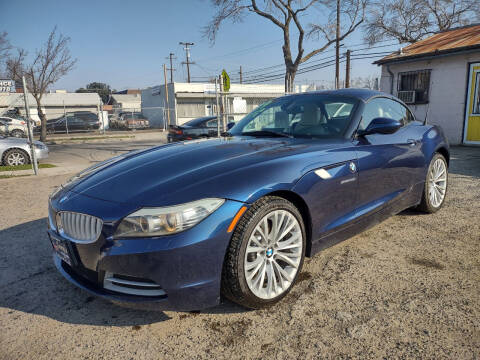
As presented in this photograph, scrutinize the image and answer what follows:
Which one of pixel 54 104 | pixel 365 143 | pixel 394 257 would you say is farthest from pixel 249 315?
pixel 54 104

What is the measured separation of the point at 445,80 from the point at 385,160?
10.9 m

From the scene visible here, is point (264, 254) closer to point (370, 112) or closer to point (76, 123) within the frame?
point (370, 112)

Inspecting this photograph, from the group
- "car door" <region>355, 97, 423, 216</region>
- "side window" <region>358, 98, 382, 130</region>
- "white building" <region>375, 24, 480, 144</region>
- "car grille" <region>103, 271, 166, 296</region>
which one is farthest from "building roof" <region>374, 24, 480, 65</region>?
"car grille" <region>103, 271, 166, 296</region>

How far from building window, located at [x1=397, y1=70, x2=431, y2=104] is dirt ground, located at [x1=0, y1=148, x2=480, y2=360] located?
10.8 m

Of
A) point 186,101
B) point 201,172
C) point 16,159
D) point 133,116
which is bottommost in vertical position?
point 16,159

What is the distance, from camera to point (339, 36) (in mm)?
19125

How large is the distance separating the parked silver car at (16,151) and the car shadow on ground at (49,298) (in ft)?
23.5

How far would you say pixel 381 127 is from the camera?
3055 millimetres

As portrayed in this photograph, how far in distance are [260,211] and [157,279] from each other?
723 mm

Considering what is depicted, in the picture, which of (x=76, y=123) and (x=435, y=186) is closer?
(x=435, y=186)

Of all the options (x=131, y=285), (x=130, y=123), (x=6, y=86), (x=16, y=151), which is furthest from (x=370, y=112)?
(x=130, y=123)

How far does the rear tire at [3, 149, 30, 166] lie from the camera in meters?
9.60

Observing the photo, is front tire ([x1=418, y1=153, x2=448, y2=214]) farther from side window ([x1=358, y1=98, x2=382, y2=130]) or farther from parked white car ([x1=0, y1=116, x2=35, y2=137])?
parked white car ([x1=0, y1=116, x2=35, y2=137])

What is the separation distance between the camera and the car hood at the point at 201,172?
207 centimetres
